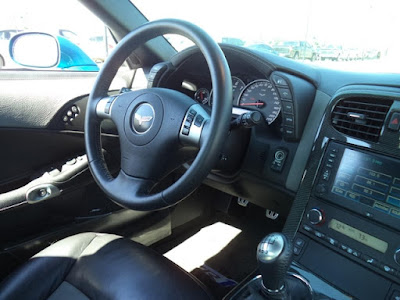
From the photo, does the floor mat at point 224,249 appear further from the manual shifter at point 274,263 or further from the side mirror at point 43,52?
the side mirror at point 43,52

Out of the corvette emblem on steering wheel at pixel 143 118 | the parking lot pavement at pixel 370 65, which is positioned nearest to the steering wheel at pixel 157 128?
the corvette emblem on steering wheel at pixel 143 118

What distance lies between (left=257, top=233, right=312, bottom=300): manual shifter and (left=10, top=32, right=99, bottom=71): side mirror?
1497 mm

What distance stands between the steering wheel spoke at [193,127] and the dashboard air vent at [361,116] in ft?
1.52

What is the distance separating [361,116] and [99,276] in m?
1.00

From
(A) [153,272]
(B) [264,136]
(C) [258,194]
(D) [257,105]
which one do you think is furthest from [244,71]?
(A) [153,272]

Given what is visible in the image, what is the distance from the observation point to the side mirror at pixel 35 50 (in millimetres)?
1857

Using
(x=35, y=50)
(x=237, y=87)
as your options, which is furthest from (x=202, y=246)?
(x=35, y=50)

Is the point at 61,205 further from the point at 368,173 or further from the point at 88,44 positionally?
the point at 368,173

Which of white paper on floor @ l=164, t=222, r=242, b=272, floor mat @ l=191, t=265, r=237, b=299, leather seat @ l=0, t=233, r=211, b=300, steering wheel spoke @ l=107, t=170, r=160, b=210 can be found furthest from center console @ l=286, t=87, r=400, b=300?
white paper on floor @ l=164, t=222, r=242, b=272

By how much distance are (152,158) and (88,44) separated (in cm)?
145

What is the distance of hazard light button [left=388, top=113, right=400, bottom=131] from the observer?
1.05 metres

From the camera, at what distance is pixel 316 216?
1.19 meters

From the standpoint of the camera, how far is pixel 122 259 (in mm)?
1279

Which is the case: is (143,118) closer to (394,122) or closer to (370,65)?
(394,122)
